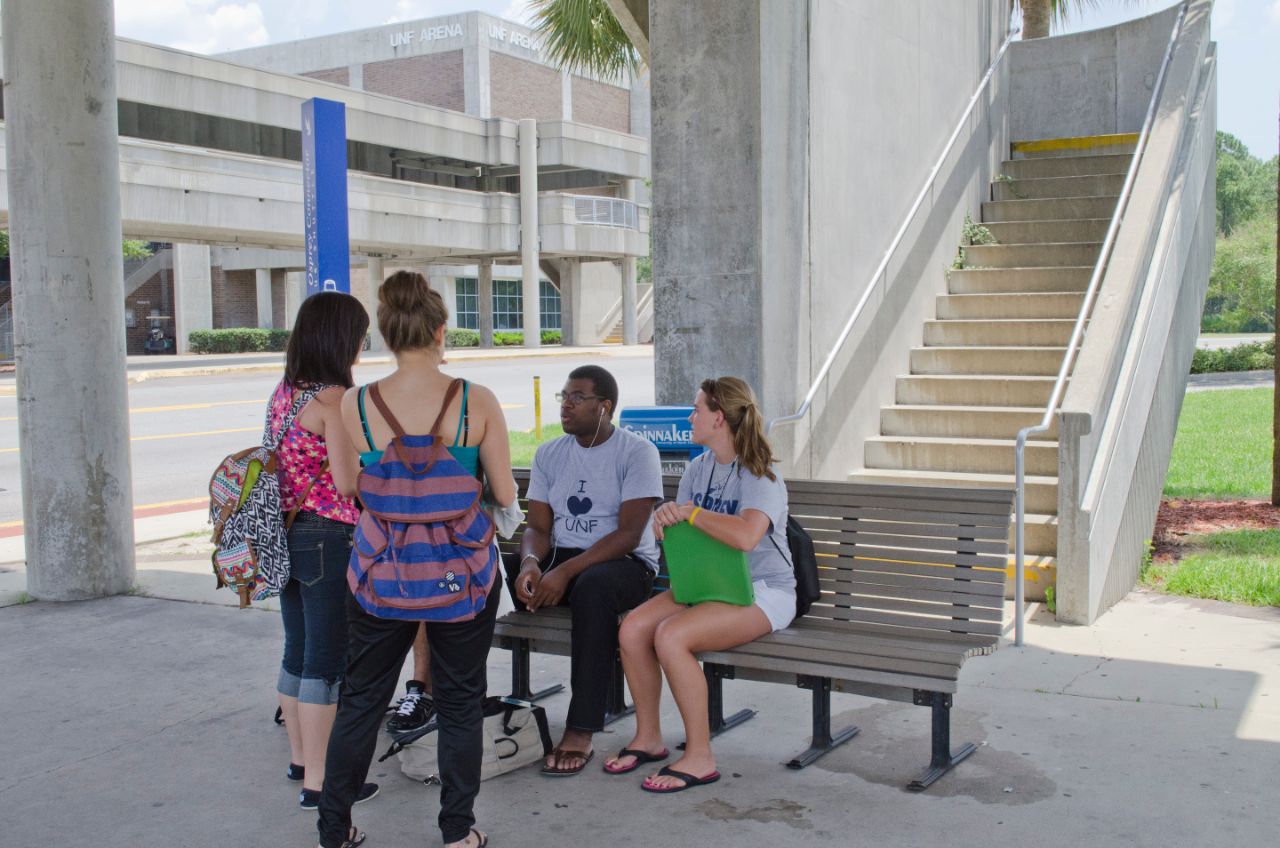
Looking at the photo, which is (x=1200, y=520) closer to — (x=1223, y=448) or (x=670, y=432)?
(x=1223, y=448)

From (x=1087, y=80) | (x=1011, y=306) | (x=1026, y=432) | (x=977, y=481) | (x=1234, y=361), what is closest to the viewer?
(x=1026, y=432)

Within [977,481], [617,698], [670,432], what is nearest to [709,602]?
[617,698]

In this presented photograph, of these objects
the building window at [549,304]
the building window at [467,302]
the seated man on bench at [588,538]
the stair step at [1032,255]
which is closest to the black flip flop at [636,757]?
the seated man on bench at [588,538]

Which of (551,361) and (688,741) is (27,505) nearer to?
(688,741)

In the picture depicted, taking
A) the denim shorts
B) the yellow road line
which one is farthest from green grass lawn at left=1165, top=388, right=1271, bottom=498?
the yellow road line

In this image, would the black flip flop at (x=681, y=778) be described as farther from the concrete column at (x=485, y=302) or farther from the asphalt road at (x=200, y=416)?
the concrete column at (x=485, y=302)

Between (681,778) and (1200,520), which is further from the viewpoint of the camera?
(1200,520)

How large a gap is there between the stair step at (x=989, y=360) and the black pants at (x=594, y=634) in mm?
5528

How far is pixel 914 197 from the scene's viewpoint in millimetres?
10242

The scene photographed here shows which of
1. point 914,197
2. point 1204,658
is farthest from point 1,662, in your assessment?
point 914,197

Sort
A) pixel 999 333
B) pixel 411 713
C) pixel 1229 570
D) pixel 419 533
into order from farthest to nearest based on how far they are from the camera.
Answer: pixel 999 333 < pixel 1229 570 < pixel 411 713 < pixel 419 533

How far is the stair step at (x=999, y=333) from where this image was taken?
32.2 ft

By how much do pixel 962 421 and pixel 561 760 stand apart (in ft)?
17.4

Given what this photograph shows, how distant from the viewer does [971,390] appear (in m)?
9.46
